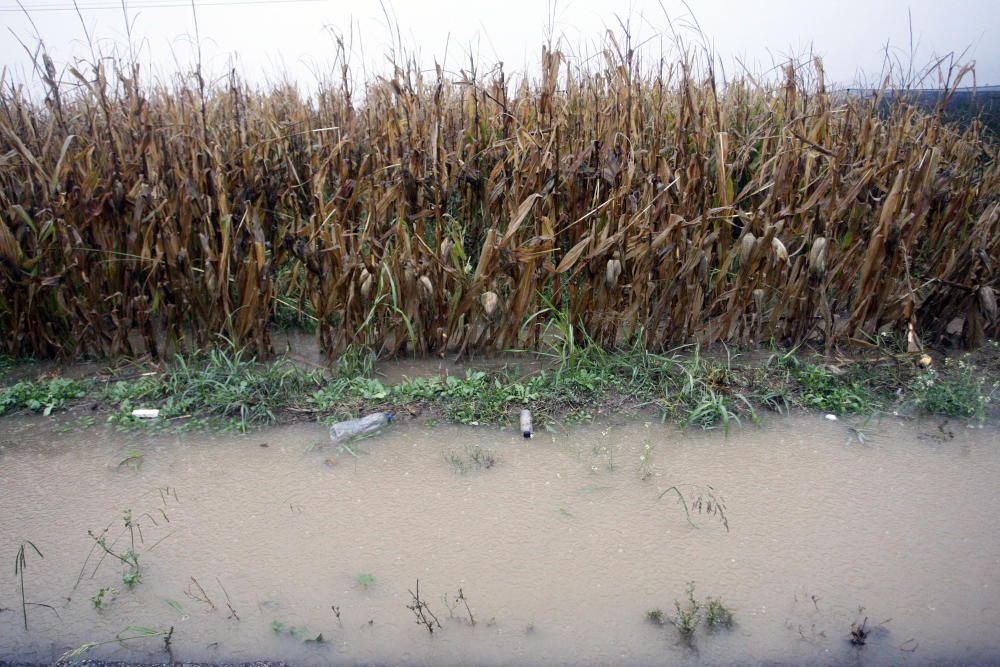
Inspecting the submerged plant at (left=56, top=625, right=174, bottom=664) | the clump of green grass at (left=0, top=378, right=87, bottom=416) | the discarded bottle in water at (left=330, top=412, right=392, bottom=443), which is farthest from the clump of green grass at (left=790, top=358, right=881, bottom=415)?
the clump of green grass at (left=0, top=378, right=87, bottom=416)

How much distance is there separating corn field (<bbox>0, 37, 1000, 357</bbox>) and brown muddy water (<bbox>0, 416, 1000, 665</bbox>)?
0.62 meters

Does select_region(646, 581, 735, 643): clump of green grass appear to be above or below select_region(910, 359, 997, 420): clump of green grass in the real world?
below

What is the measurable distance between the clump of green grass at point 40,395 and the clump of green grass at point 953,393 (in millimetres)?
3512

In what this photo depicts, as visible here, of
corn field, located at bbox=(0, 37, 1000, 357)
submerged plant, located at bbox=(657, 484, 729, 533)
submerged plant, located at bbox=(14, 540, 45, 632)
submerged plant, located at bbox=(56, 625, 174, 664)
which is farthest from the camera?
corn field, located at bbox=(0, 37, 1000, 357)

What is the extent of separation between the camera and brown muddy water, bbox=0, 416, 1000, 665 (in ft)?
6.48

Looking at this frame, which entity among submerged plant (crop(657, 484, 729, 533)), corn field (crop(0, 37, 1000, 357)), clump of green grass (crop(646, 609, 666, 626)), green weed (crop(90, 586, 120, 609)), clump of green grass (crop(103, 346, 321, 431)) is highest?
corn field (crop(0, 37, 1000, 357))

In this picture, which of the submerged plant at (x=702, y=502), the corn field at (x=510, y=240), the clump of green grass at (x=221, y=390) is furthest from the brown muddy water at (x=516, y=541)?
the corn field at (x=510, y=240)

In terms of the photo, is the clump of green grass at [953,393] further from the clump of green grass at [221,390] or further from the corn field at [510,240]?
the clump of green grass at [221,390]

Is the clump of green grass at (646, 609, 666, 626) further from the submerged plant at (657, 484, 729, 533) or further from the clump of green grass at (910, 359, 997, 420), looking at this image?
the clump of green grass at (910, 359, 997, 420)

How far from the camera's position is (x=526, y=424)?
9.62ft

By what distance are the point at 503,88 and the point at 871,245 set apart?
183 centimetres

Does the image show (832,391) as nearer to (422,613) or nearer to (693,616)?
(693,616)

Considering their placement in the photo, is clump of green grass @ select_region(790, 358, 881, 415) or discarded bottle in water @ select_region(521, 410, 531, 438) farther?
clump of green grass @ select_region(790, 358, 881, 415)

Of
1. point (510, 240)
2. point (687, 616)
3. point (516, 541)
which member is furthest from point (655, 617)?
point (510, 240)
